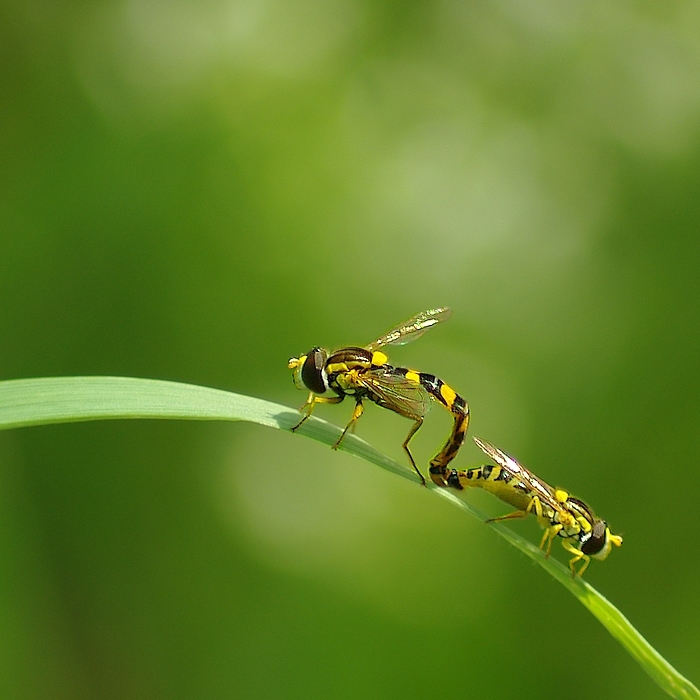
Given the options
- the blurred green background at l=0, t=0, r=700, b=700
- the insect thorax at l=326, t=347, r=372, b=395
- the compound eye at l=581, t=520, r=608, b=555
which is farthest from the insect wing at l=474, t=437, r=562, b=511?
the blurred green background at l=0, t=0, r=700, b=700

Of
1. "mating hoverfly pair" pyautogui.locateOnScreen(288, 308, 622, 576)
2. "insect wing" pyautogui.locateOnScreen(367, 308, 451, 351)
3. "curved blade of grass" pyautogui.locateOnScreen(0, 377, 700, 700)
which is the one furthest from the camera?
"insect wing" pyautogui.locateOnScreen(367, 308, 451, 351)

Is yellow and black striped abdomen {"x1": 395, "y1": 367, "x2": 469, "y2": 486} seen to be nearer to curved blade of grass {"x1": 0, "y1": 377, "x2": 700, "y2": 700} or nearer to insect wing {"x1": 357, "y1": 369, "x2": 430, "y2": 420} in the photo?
insect wing {"x1": 357, "y1": 369, "x2": 430, "y2": 420}

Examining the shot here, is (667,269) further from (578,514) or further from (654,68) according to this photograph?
(578,514)

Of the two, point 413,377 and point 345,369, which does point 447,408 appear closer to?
point 413,377

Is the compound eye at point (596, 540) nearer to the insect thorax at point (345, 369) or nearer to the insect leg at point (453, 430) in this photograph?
the insect leg at point (453, 430)

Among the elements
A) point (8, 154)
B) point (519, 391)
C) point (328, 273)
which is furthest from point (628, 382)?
point (8, 154)

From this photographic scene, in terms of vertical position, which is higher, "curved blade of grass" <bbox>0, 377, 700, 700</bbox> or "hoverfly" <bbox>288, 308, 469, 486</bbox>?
"hoverfly" <bbox>288, 308, 469, 486</bbox>

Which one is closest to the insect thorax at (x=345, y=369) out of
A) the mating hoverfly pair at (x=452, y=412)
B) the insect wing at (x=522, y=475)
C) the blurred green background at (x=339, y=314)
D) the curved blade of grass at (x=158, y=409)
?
the mating hoverfly pair at (x=452, y=412)

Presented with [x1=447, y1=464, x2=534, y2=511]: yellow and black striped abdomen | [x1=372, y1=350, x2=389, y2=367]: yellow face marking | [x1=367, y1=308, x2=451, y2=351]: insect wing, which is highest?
[x1=367, y1=308, x2=451, y2=351]: insect wing
